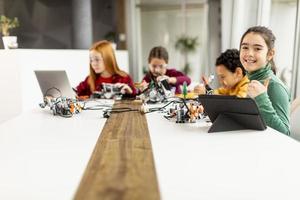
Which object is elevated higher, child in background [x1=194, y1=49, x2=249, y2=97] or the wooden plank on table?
child in background [x1=194, y1=49, x2=249, y2=97]

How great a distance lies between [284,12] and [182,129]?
9.04ft

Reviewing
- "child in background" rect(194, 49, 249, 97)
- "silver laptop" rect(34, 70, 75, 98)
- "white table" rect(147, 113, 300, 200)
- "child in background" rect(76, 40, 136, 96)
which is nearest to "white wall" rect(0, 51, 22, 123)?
"child in background" rect(76, 40, 136, 96)

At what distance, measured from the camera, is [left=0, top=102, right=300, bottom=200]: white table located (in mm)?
554

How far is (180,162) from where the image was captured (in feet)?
2.28

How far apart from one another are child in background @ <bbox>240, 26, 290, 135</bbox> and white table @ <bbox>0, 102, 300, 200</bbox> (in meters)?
0.20

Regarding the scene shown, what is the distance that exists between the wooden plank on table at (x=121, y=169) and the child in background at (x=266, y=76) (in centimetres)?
48

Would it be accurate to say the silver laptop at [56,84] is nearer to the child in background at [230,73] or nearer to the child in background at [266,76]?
the child in background at [230,73]

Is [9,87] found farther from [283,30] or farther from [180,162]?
[283,30]

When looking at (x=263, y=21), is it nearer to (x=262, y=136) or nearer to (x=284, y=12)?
(x=284, y=12)

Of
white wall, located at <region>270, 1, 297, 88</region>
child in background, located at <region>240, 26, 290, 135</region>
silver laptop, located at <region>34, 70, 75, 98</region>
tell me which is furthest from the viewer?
white wall, located at <region>270, 1, 297, 88</region>

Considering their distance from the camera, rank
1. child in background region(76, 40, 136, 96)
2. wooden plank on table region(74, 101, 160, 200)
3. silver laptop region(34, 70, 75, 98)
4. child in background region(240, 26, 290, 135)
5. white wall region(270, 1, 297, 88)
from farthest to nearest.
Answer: white wall region(270, 1, 297, 88)
child in background region(76, 40, 136, 96)
silver laptop region(34, 70, 75, 98)
child in background region(240, 26, 290, 135)
wooden plank on table region(74, 101, 160, 200)

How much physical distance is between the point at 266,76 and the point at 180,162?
2.63 feet

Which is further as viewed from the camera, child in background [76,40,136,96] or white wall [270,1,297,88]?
white wall [270,1,297,88]

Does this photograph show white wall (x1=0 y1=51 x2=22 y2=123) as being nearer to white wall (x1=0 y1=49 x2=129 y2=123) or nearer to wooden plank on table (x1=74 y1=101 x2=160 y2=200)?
white wall (x1=0 y1=49 x2=129 y2=123)
